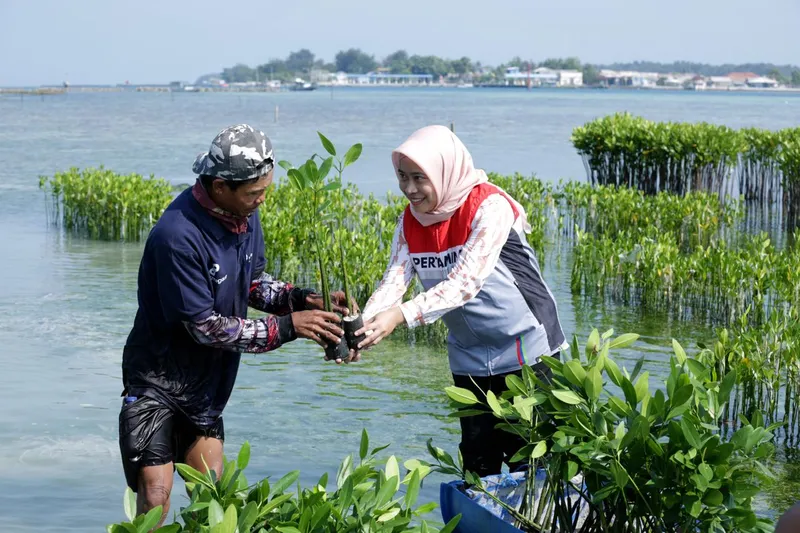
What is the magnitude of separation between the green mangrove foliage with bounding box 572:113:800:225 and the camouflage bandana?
43.2 feet

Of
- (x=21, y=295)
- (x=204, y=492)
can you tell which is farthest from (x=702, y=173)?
(x=204, y=492)

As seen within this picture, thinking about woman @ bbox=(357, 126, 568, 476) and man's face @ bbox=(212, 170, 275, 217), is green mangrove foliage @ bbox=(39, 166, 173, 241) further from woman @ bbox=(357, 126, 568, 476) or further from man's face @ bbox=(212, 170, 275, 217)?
man's face @ bbox=(212, 170, 275, 217)

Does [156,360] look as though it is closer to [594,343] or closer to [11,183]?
[594,343]

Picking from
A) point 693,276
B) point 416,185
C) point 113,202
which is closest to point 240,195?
point 416,185

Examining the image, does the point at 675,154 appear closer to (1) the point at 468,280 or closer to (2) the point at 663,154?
(2) the point at 663,154

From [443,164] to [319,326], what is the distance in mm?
749

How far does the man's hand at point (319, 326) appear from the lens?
11.5 feet

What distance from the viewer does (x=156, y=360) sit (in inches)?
138

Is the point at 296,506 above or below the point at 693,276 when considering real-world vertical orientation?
above

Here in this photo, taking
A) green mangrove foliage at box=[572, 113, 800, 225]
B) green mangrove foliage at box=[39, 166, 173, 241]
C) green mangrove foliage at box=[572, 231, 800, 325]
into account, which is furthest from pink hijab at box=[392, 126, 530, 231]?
green mangrove foliage at box=[572, 113, 800, 225]

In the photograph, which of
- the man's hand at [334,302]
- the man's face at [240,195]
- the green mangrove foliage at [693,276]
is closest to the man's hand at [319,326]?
the man's hand at [334,302]

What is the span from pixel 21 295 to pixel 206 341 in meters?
8.36

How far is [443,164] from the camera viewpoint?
366 cm

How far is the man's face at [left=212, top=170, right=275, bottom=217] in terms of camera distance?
11.2 ft
